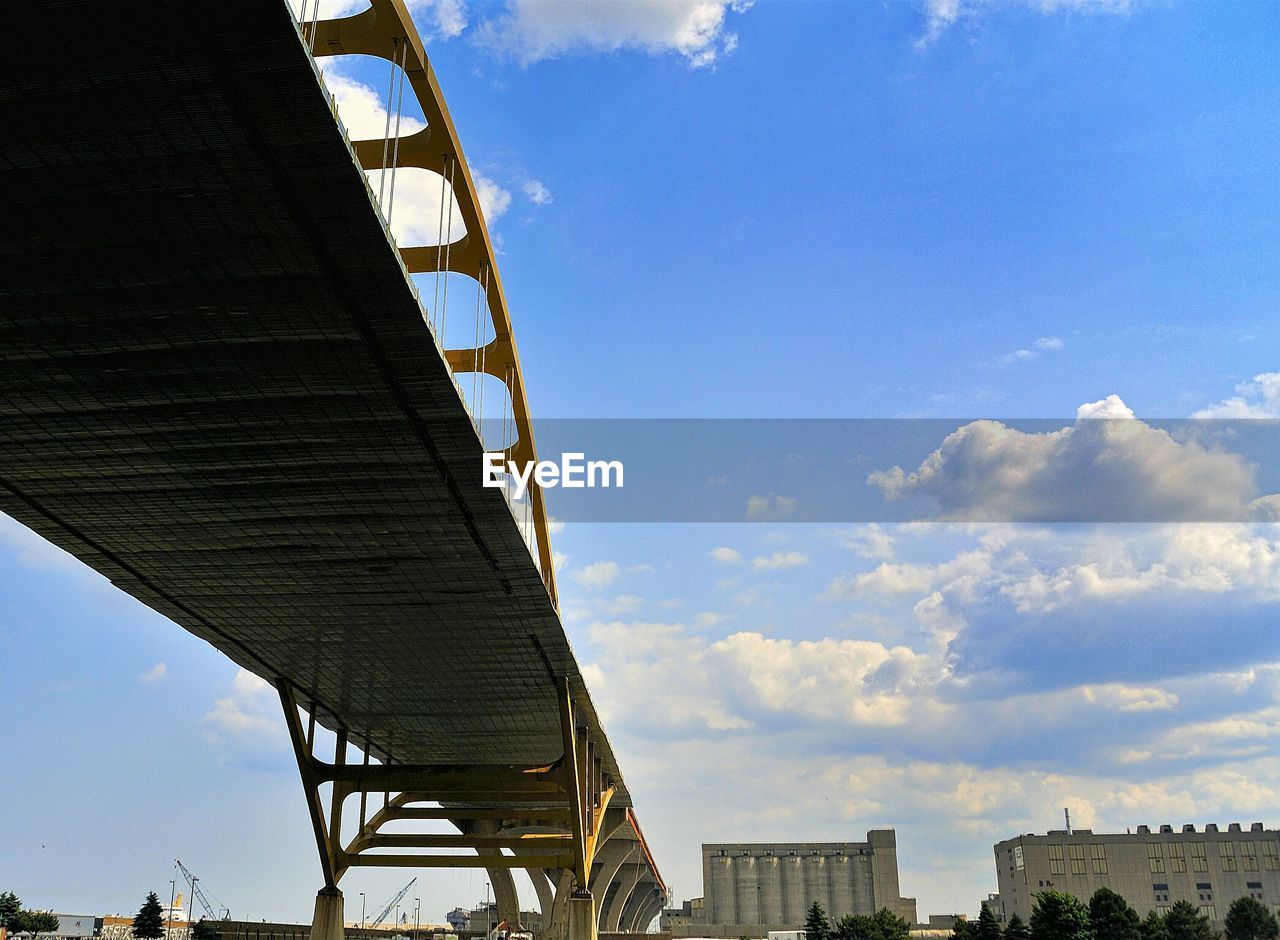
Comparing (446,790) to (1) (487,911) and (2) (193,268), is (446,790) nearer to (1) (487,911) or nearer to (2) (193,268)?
(2) (193,268)

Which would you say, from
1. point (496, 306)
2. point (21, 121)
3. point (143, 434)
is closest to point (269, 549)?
point (143, 434)

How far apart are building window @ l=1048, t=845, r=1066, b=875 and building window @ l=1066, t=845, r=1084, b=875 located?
108 centimetres

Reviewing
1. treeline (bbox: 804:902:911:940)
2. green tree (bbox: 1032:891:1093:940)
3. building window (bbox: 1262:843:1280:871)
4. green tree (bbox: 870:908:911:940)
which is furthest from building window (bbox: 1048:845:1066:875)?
green tree (bbox: 1032:891:1093:940)

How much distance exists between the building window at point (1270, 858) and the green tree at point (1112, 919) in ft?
176

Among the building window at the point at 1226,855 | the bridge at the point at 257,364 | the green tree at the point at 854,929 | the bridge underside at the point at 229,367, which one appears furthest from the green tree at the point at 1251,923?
the bridge underside at the point at 229,367

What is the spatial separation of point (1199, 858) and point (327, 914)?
97139 millimetres

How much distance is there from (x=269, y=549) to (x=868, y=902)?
487 ft

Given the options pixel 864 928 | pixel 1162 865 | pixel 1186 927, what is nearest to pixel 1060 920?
pixel 1186 927

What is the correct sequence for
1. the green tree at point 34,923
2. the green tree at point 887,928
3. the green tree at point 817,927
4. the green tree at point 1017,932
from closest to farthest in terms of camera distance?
the green tree at point 1017,932, the green tree at point 887,928, the green tree at point 817,927, the green tree at point 34,923

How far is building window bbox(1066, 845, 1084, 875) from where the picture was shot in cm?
12812

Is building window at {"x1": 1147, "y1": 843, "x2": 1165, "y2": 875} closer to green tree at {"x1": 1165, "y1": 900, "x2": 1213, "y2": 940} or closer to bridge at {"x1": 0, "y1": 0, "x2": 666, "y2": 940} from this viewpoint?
green tree at {"x1": 1165, "y1": 900, "x2": 1213, "y2": 940}

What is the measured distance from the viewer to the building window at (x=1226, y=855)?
121125 mm

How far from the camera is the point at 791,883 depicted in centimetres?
17475

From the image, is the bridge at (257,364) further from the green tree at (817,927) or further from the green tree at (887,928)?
the green tree at (817,927)
